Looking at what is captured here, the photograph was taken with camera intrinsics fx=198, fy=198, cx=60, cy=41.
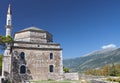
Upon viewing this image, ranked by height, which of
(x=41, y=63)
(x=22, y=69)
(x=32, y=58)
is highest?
(x=32, y=58)

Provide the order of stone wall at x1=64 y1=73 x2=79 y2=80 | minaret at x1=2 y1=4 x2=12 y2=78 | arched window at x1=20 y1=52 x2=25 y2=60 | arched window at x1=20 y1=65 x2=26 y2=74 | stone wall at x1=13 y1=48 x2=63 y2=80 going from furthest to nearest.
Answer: stone wall at x1=64 y1=73 x2=79 y2=80, stone wall at x1=13 y1=48 x2=63 y2=80, arched window at x1=20 y1=52 x2=25 y2=60, arched window at x1=20 y1=65 x2=26 y2=74, minaret at x1=2 y1=4 x2=12 y2=78

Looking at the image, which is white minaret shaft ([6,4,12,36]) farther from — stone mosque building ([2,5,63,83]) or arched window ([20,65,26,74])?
arched window ([20,65,26,74])

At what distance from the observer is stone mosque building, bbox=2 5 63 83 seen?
114ft

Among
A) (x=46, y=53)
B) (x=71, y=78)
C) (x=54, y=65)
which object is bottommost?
(x=71, y=78)

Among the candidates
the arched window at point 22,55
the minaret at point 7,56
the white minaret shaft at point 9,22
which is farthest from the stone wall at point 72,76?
the white minaret shaft at point 9,22

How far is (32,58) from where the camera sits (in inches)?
1419

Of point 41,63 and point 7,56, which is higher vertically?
point 7,56

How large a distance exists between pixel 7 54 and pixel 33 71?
5.67 m

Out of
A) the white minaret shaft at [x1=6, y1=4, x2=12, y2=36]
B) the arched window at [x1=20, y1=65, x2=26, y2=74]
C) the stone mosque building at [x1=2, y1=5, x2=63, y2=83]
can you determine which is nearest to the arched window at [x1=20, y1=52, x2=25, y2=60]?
the stone mosque building at [x1=2, y1=5, x2=63, y2=83]

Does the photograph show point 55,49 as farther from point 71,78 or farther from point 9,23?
point 9,23

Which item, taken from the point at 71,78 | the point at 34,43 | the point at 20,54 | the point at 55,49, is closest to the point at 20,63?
the point at 20,54

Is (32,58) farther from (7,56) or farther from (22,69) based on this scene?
(7,56)

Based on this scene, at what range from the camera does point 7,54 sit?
118 ft

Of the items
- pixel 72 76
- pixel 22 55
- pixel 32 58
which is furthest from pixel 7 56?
pixel 72 76
